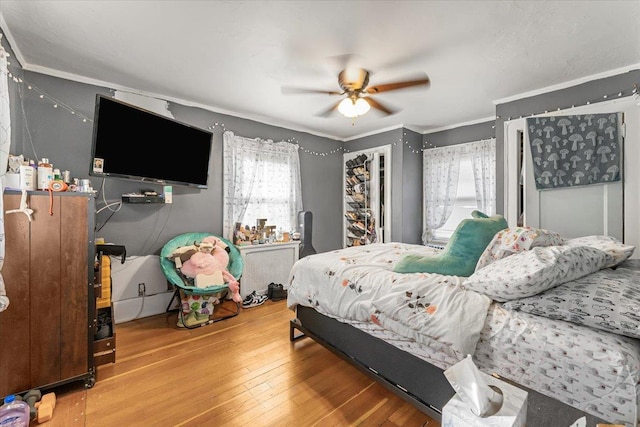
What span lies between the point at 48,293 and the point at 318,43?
246cm

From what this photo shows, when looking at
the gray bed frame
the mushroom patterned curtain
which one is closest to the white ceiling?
the mushroom patterned curtain

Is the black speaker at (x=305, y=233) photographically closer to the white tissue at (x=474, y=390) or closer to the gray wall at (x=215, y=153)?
the gray wall at (x=215, y=153)

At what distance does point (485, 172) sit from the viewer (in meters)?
3.71

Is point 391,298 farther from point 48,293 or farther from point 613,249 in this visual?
point 48,293

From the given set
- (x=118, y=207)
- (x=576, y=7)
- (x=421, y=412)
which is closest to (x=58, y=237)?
(x=118, y=207)

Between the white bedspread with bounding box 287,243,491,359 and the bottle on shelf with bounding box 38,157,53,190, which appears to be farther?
the bottle on shelf with bounding box 38,157,53,190

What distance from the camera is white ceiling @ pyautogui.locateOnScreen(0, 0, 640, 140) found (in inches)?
67.9

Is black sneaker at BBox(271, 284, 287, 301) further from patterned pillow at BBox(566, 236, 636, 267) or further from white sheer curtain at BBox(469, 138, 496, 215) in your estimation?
patterned pillow at BBox(566, 236, 636, 267)

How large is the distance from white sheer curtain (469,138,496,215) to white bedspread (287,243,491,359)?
2.02 meters

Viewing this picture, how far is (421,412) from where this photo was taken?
163 cm

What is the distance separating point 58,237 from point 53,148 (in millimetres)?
1369

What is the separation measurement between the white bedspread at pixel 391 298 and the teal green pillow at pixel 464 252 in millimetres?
85

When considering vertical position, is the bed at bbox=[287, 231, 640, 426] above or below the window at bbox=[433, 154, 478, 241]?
below

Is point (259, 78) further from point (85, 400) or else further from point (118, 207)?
point (85, 400)
